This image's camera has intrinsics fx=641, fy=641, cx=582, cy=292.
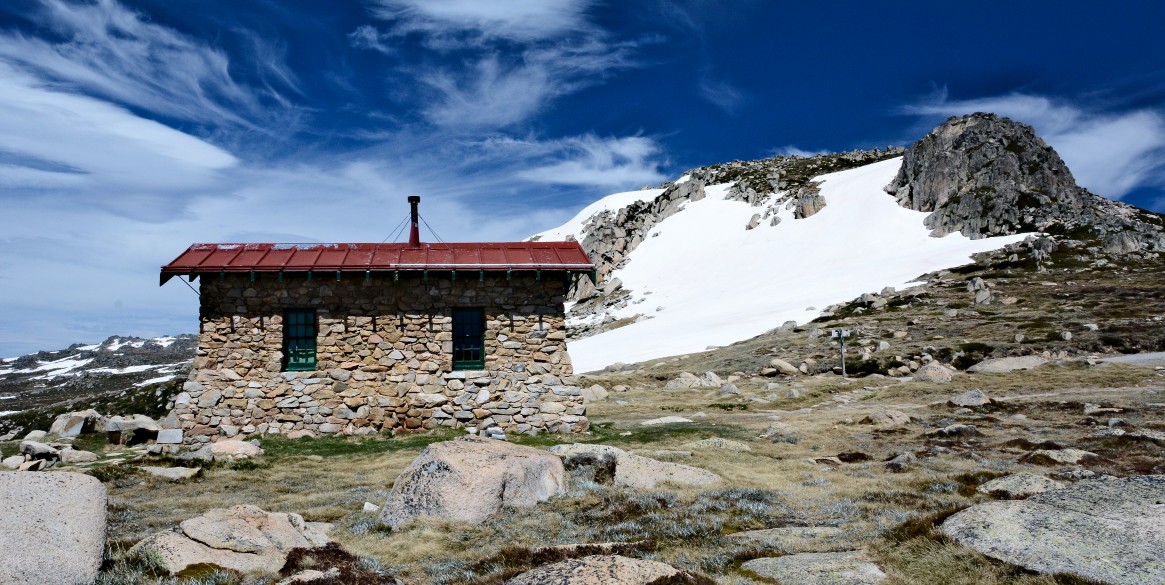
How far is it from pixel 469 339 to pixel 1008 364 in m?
31.0

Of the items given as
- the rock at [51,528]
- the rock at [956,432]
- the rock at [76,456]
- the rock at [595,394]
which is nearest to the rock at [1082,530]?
the rock at [51,528]

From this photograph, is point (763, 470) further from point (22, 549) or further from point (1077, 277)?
point (1077, 277)

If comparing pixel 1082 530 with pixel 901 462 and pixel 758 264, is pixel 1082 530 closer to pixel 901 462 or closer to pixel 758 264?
pixel 901 462

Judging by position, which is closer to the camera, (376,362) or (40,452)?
(40,452)

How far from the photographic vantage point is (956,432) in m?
18.3

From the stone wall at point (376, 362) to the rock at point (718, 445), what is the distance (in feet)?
15.9

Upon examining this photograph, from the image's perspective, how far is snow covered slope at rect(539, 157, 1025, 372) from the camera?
6900 cm

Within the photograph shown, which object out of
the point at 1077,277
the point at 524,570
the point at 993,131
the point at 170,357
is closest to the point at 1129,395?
the point at 524,570

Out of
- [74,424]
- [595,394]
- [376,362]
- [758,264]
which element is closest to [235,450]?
[376,362]

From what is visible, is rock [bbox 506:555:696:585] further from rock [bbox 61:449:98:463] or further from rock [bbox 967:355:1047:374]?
rock [bbox 967:355:1047:374]

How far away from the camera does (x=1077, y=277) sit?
2489 inches

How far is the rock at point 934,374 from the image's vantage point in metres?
33.2

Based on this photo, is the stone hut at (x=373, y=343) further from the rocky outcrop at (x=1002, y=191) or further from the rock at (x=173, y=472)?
the rocky outcrop at (x=1002, y=191)

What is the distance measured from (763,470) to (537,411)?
853 centimetres
